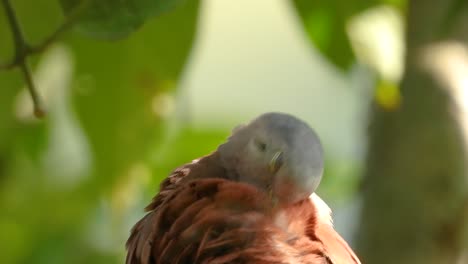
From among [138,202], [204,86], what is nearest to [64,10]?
[138,202]

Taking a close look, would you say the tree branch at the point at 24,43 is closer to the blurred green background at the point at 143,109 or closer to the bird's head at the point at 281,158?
the blurred green background at the point at 143,109

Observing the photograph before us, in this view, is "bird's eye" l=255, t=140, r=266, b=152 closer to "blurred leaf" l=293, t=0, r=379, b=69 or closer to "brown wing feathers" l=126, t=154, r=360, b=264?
"brown wing feathers" l=126, t=154, r=360, b=264

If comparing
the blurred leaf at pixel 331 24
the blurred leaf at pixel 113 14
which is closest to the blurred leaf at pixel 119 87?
the blurred leaf at pixel 331 24

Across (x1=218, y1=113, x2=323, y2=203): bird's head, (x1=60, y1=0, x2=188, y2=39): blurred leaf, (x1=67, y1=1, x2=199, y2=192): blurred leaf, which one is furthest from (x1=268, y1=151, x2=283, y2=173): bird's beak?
(x1=67, y1=1, x2=199, y2=192): blurred leaf

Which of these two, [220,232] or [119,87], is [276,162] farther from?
[119,87]

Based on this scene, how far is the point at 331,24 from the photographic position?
131 cm

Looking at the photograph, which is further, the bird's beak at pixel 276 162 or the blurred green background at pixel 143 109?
the blurred green background at pixel 143 109

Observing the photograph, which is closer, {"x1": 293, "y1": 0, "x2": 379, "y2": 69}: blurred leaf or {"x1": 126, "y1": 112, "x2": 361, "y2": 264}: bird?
{"x1": 126, "y1": 112, "x2": 361, "y2": 264}: bird

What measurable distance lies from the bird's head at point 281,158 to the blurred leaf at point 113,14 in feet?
0.43

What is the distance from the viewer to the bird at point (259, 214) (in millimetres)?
922

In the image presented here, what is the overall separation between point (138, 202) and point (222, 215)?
1.10 meters

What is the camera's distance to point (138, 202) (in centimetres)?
203

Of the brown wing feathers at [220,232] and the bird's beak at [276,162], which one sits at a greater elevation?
the bird's beak at [276,162]

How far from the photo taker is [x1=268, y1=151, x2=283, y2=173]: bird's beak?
95 cm
